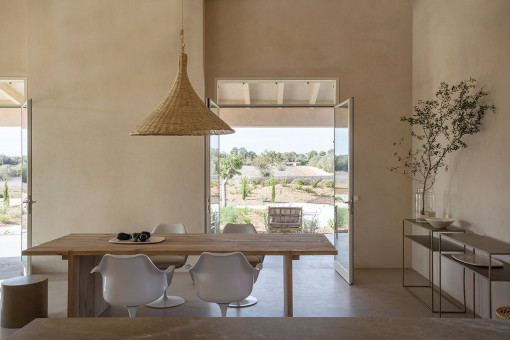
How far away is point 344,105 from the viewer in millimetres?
5449

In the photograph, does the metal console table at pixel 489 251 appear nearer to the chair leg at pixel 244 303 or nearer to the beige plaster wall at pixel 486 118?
the beige plaster wall at pixel 486 118

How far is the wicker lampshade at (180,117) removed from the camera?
324cm

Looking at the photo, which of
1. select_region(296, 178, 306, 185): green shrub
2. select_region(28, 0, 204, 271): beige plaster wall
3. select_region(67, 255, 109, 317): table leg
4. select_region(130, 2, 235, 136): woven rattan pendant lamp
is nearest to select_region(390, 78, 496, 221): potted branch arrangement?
select_region(130, 2, 235, 136): woven rattan pendant lamp

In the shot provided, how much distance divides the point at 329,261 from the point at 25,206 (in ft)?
14.0

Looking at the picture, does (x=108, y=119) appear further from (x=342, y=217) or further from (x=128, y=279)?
(x=342, y=217)

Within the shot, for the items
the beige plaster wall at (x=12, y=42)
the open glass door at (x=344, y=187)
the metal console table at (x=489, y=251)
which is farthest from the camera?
the beige plaster wall at (x=12, y=42)

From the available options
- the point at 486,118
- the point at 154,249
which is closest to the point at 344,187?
the point at 486,118

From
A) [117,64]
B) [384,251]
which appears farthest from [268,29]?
[384,251]

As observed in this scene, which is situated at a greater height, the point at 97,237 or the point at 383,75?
the point at 383,75

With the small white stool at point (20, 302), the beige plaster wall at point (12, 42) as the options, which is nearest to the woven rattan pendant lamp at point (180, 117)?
the small white stool at point (20, 302)

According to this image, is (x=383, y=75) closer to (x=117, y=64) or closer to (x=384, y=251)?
(x=384, y=251)

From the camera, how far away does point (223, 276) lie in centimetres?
329

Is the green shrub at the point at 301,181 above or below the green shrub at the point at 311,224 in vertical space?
above

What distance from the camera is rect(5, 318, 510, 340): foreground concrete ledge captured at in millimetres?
1103
